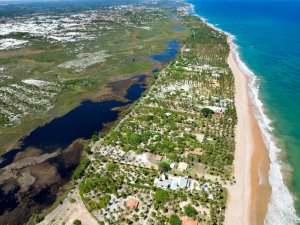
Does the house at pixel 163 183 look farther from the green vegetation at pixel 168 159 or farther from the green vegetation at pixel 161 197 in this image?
the green vegetation at pixel 161 197

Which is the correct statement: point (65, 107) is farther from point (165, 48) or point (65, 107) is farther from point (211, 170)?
point (165, 48)

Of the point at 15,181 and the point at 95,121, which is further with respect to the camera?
the point at 95,121

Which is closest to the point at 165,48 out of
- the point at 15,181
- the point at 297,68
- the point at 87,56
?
the point at 87,56

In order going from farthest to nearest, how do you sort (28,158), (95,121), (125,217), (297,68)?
1. (297,68)
2. (95,121)
3. (28,158)
4. (125,217)

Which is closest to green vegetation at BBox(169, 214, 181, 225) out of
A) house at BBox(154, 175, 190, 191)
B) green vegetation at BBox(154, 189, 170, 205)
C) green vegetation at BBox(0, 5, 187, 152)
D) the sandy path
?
green vegetation at BBox(154, 189, 170, 205)

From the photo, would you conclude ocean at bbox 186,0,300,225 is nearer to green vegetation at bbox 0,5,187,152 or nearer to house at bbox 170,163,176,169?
house at bbox 170,163,176,169

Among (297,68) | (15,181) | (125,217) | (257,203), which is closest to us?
(125,217)
